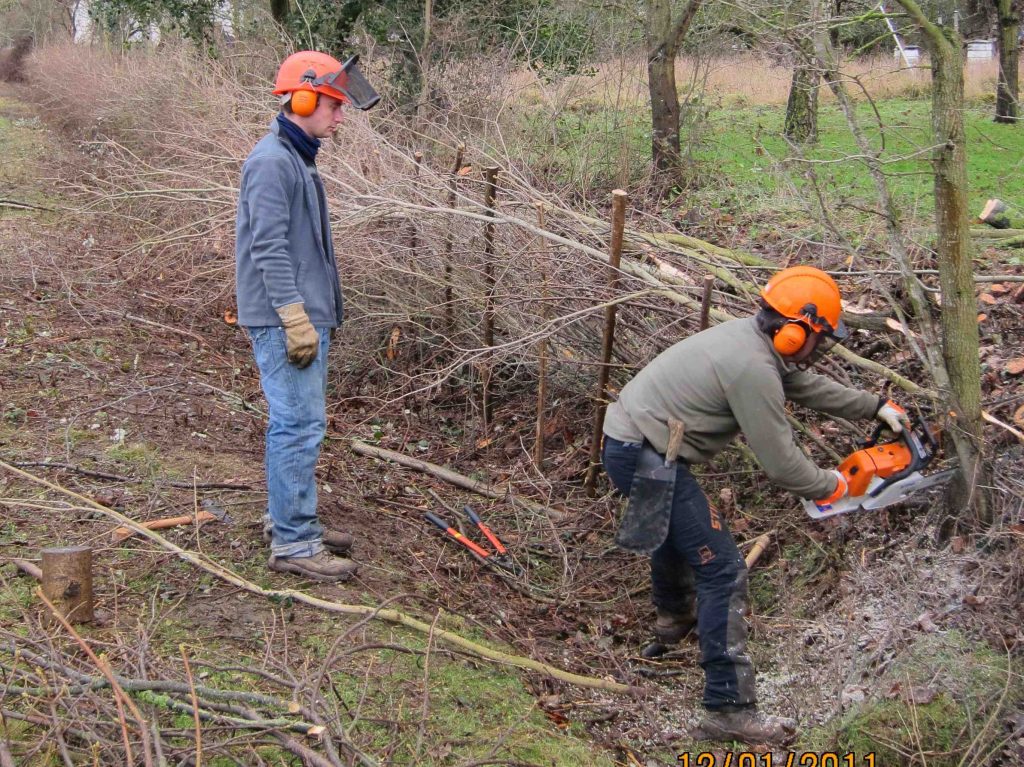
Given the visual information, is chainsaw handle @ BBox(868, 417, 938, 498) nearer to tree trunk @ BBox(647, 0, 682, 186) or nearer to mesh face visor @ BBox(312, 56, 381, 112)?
mesh face visor @ BBox(312, 56, 381, 112)

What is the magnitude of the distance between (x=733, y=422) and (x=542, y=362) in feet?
7.65

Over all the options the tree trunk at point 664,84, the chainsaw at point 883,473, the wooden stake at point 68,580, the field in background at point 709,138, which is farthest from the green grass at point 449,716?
the tree trunk at point 664,84

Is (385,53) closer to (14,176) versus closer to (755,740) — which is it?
(14,176)

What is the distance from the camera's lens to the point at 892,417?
13.0 feet

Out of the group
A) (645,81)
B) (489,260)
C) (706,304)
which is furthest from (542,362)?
(645,81)

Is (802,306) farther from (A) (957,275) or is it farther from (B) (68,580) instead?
(B) (68,580)

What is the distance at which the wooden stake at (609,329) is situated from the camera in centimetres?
546

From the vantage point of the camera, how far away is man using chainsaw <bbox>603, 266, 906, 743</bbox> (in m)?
3.67

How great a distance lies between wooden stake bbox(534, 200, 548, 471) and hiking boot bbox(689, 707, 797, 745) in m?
2.54

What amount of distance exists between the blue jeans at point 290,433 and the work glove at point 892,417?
7.91 feet

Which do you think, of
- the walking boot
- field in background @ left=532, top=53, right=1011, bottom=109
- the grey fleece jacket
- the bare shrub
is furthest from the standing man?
the bare shrub

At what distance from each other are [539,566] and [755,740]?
183 cm

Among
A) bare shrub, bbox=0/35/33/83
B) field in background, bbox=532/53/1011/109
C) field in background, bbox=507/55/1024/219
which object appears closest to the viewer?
field in background, bbox=507/55/1024/219

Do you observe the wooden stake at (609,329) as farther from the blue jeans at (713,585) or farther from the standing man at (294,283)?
the standing man at (294,283)
